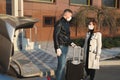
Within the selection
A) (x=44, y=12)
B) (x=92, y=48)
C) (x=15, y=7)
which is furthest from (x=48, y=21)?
(x=92, y=48)

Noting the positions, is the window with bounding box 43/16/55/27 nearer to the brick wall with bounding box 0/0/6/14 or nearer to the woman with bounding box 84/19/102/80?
the brick wall with bounding box 0/0/6/14

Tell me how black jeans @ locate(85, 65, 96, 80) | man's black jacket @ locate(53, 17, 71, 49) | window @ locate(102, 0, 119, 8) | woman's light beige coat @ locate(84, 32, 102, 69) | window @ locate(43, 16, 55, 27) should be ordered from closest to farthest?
1. man's black jacket @ locate(53, 17, 71, 49)
2. woman's light beige coat @ locate(84, 32, 102, 69)
3. black jeans @ locate(85, 65, 96, 80)
4. window @ locate(43, 16, 55, 27)
5. window @ locate(102, 0, 119, 8)

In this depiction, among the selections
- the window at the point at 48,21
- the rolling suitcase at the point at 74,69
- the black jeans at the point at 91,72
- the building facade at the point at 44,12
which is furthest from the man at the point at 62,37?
the window at the point at 48,21

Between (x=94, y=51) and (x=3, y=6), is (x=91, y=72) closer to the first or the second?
(x=94, y=51)

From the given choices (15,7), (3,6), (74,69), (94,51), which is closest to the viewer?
(74,69)

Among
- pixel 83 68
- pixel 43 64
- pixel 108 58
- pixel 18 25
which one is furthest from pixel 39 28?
pixel 18 25

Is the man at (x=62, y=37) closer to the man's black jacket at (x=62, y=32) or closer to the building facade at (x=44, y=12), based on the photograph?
the man's black jacket at (x=62, y=32)

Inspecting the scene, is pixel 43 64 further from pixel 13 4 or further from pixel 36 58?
pixel 13 4

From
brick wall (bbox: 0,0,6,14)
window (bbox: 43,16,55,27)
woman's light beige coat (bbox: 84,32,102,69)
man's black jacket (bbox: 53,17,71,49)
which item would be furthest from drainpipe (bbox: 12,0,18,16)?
man's black jacket (bbox: 53,17,71,49)

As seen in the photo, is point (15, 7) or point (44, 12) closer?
point (15, 7)

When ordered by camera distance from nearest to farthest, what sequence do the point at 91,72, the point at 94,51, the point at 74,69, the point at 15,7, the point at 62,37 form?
the point at 62,37, the point at 74,69, the point at 94,51, the point at 91,72, the point at 15,7

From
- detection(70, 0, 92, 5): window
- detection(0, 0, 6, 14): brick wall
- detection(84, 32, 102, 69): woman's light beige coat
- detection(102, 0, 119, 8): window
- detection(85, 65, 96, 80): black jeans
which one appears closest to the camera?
detection(84, 32, 102, 69): woman's light beige coat

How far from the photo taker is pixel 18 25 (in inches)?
163

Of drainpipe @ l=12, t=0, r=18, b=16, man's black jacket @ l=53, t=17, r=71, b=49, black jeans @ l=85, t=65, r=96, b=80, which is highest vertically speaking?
drainpipe @ l=12, t=0, r=18, b=16
